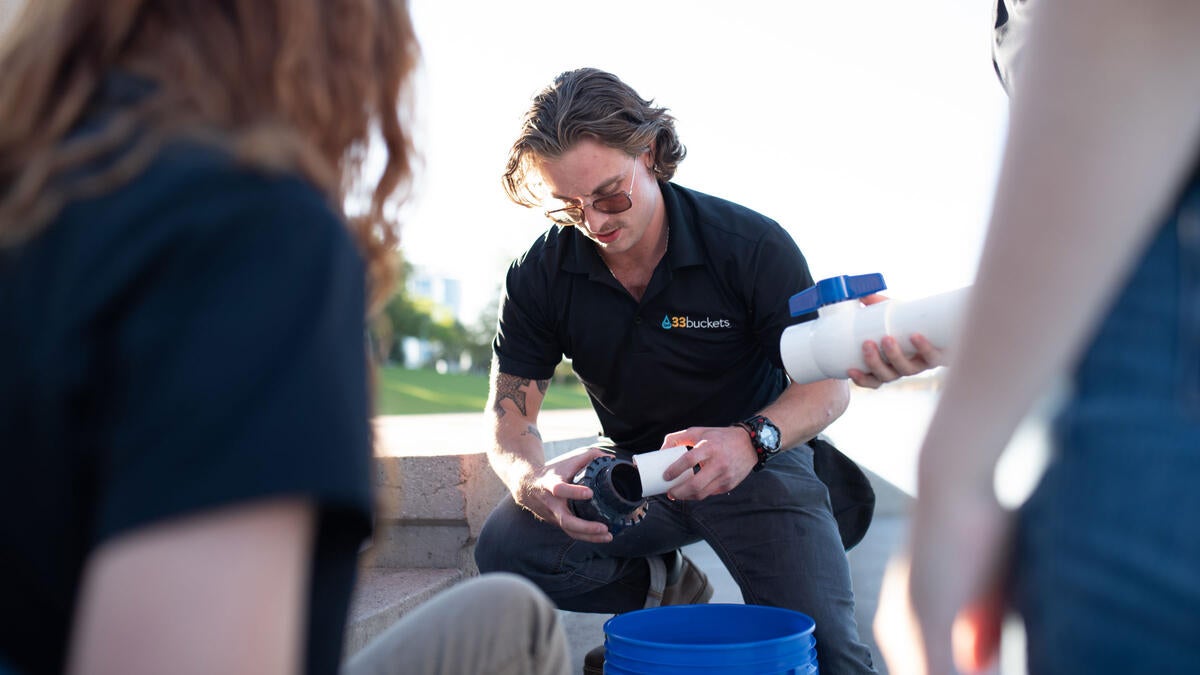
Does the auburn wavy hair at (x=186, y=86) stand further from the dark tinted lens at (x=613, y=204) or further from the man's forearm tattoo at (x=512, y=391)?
the man's forearm tattoo at (x=512, y=391)

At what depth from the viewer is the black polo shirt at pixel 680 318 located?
293 cm

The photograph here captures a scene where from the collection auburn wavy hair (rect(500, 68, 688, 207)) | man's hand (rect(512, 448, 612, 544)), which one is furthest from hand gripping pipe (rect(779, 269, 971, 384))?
auburn wavy hair (rect(500, 68, 688, 207))

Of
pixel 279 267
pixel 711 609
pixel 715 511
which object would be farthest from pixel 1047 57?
pixel 715 511

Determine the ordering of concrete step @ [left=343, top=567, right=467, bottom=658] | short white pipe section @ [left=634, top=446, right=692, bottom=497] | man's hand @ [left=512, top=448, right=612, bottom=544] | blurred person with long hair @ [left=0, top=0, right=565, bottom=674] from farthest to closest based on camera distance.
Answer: concrete step @ [left=343, top=567, right=467, bottom=658]
man's hand @ [left=512, top=448, right=612, bottom=544]
short white pipe section @ [left=634, top=446, right=692, bottom=497]
blurred person with long hair @ [left=0, top=0, right=565, bottom=674]

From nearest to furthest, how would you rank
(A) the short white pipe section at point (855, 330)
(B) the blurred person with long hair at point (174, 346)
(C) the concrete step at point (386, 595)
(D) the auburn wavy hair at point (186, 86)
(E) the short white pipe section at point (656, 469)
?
(B) the blurred person with long hair at point (174, 346), (D) the auburn wavy hair at point (186, 86), (A) the short white pipe section at point (855, 330), (E) the short white pipe section at point (656, 469), (C) the concrete step at point (386, 595)

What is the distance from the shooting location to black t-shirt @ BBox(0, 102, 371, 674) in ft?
2.07

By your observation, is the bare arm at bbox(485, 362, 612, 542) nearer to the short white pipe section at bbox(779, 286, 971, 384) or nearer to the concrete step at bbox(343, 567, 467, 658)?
the concrete step at bbox(343, 567, 467, 658)

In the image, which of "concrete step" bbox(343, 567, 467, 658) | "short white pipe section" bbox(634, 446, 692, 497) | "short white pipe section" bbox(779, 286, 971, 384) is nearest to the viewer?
"short white pipe section" bbox(779, 286, 971, 384)

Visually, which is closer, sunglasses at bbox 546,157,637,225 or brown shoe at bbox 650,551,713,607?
sunglasses at bbox 546,157,637,225

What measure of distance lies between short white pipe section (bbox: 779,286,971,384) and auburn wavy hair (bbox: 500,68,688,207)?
3.72 feet

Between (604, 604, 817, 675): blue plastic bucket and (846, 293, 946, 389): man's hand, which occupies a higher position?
(846, 293, 946, 389): man's hand

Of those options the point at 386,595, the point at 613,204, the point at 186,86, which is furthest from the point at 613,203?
the point at 186,86

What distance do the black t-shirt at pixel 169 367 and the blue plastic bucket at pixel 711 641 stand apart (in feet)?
4.40

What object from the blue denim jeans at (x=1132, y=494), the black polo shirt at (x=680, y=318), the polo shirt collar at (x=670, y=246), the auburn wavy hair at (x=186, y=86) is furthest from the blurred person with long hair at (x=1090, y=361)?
the polo shirt collar at (x=670, y=246)
